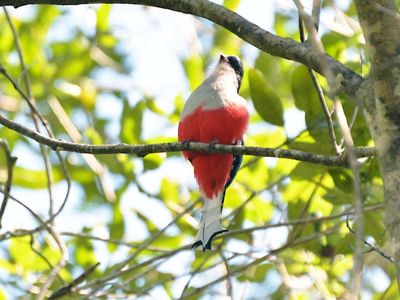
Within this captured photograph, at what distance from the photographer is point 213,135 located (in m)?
4.43

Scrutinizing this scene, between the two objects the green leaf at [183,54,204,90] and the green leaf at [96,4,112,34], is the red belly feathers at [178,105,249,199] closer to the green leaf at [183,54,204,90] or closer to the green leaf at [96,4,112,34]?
the green leaf at [183,54,204,90]

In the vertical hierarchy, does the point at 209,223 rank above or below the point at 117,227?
below

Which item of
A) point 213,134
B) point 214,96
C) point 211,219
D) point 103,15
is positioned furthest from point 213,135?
point 103,15

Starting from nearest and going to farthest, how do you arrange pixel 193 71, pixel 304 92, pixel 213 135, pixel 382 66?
pixel 382 66 → pixel 304 92 → pixel 213 135 → pixel 193 71

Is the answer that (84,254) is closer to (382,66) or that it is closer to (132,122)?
(132,122)

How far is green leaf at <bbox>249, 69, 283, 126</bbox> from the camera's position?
4.25m

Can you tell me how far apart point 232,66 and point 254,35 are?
8.88 feet

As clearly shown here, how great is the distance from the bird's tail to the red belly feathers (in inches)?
2.2

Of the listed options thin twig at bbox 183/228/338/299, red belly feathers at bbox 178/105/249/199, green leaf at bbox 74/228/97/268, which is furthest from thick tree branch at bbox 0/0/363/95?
green leaf at bbox 74/228/97/268

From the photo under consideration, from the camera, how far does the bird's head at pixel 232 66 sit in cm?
530

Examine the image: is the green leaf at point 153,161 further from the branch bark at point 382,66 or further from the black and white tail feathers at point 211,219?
the branch bark at point 382,66

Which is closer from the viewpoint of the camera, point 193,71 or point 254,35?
point 254,35

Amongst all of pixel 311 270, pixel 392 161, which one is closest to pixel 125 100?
pixel 311 270

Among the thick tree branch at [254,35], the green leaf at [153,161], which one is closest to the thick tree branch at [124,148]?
the thick tree branch at [254,35]
